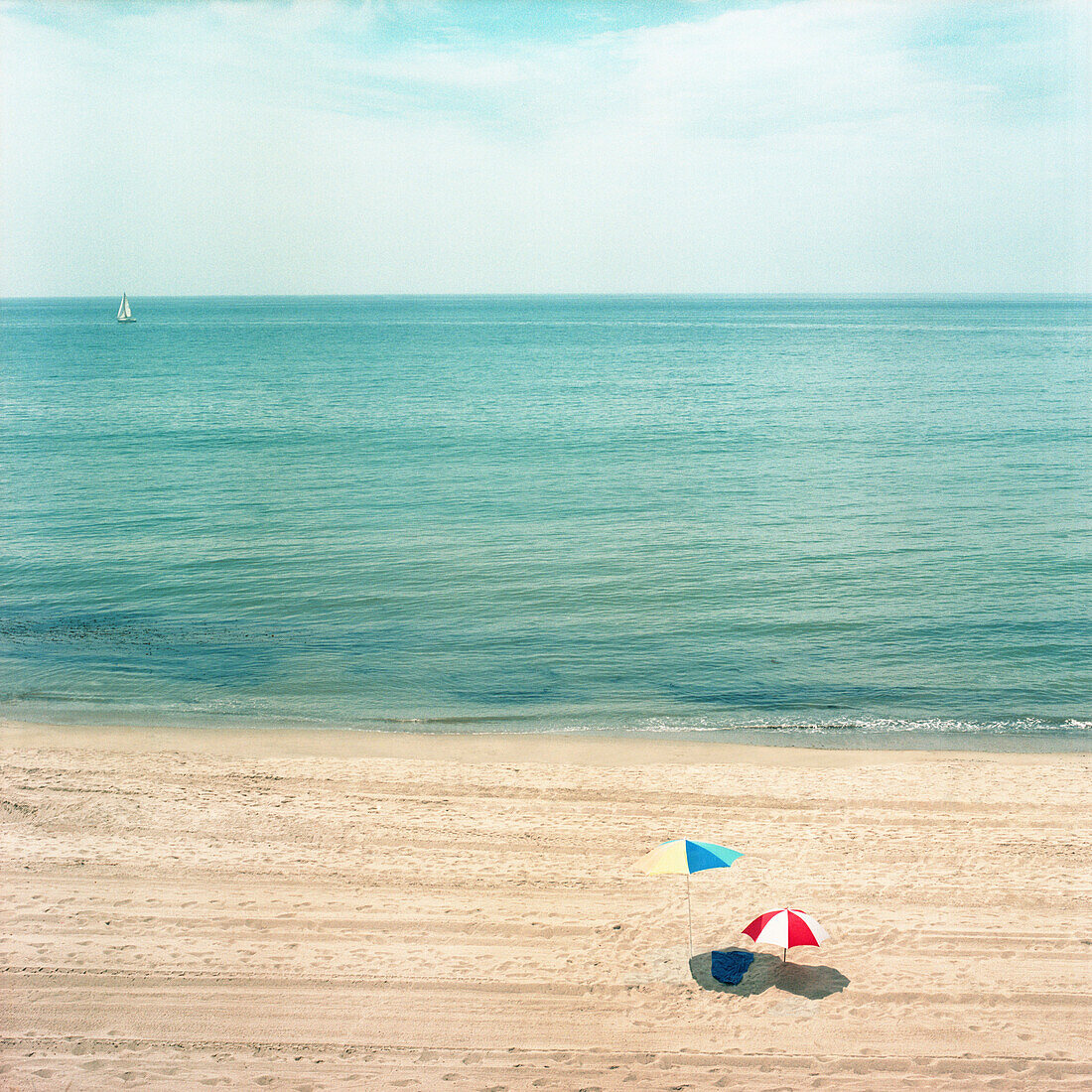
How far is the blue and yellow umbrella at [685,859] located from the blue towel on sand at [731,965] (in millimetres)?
337

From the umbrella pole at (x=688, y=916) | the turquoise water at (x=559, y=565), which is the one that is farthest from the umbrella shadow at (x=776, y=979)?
the turquoise water at (x=559, y=565)

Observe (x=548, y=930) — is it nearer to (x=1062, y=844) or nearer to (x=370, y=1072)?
(x=370, y=1072)

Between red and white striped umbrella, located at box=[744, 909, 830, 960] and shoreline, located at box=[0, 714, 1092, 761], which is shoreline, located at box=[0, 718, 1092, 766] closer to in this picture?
shoreline, located at box=[0, 714, 1092, 761]

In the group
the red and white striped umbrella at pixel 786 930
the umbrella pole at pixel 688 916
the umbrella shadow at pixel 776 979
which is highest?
the red and white striped umbrella at pixel 786 930

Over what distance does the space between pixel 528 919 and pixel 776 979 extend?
2.96m

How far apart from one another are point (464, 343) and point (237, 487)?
94.2 meters

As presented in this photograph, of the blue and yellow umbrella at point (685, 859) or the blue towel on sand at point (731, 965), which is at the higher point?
the blue and yellow umbrella at point (685, 859)

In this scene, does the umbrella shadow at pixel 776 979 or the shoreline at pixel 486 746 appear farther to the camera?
the shoreline at pixel 486 746

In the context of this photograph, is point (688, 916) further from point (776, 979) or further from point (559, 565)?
point (559, 565)

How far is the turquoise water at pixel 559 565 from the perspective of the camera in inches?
755

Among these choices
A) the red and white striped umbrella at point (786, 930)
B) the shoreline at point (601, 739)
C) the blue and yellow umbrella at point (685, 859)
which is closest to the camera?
the red and white striped umbrella at point (786, 930)

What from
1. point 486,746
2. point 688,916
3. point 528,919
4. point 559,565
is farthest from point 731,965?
point 559,565

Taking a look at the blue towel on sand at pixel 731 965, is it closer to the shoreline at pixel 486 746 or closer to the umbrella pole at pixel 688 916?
the umbrella pole at pixel 688 916

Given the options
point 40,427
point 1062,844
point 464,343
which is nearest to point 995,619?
point 1062,844
